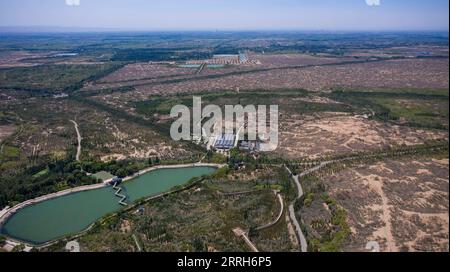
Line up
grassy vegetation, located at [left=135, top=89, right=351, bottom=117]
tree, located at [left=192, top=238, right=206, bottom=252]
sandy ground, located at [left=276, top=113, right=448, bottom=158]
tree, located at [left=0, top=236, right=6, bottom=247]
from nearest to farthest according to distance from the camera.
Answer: tree, located at [left=192, top=238, right=206, bottom=252] → tree, located at [left=0, top=236, right=6, bottom=247] → sandy ground, located at [left=276, top=113, right=448, bottom=158] → grassy vegetation, located at [left=135, top=89, right=351, bottom=117]

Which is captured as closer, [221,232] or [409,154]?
[221,232]

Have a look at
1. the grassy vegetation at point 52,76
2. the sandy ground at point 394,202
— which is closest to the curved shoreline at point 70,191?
the sandy ground at point 394,202

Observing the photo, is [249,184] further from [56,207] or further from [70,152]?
[70,152]

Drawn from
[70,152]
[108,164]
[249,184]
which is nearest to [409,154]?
[249,184]

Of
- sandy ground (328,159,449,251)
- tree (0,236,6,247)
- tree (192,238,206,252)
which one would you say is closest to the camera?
tree (192,238,206,252)

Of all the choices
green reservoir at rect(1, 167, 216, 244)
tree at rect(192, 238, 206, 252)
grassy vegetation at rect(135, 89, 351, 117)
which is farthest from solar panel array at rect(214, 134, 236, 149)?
tree at rect(192, 238, 206, 252)

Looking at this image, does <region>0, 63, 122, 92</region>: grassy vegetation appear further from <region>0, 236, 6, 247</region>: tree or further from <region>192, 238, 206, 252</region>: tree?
<region>192, 238, 206, 252</region>: tree

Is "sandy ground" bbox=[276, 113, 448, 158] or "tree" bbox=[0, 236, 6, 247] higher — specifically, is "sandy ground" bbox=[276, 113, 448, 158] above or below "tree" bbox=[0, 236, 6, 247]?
above

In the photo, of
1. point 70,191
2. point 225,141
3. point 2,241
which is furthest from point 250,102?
point 2,241
